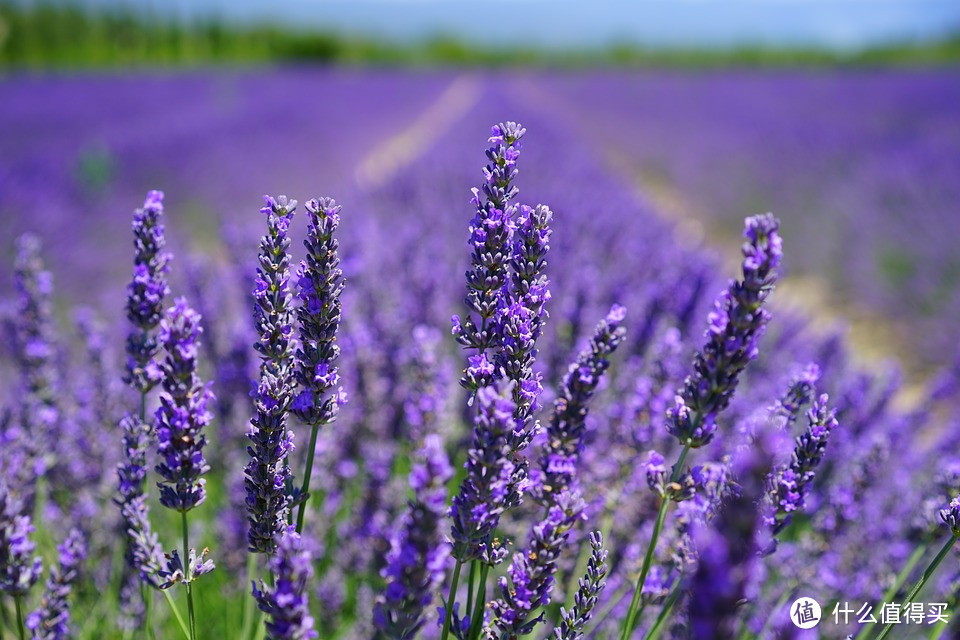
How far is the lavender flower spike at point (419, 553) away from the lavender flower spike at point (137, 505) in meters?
0.45

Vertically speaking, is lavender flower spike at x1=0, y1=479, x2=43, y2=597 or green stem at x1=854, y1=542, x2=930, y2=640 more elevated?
lavender flower spike at x1=0, y1=479, x2=43, y2=597

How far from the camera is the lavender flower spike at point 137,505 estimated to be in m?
1.11

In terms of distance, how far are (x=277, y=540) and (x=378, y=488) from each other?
94 cm

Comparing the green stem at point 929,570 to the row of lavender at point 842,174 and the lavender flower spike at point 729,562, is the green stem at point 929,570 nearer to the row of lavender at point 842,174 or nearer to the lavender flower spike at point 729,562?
the lavender flower spike at point 729,562

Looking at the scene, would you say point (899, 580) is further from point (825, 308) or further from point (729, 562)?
point (825, 308)

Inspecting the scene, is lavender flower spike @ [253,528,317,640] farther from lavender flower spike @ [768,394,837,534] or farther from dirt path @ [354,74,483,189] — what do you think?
dirt path @ [354,74,483,189]

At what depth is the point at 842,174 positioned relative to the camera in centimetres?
948

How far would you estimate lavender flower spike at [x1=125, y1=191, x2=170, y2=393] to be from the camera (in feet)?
3.66

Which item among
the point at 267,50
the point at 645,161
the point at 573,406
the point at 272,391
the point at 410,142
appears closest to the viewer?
the point at 272,391

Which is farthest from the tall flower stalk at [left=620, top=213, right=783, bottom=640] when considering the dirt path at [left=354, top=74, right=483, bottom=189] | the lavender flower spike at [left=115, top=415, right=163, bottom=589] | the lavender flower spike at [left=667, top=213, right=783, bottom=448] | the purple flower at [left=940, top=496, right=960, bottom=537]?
the dirt path at [left=354, top=74, right=483, bottom=189]

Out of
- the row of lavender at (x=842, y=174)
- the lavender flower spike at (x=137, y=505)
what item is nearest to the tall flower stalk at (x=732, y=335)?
the lavender flower spike at (x=137, y=505)

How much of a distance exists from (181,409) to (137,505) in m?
0.32

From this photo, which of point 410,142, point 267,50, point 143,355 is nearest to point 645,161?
point 410,142

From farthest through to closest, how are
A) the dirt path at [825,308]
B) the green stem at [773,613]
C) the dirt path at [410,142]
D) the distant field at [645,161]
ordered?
the dirt path at [410,142] → the distant field at [645,161] → the dirt path at [825,308] → the green stem at [773,613]
